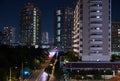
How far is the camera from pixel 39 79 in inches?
2496

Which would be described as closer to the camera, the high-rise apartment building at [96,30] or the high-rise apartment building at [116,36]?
the high-rise apartment building at [96,30]

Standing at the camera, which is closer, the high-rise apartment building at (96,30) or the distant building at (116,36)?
the high-rise apartment building at (96,30)

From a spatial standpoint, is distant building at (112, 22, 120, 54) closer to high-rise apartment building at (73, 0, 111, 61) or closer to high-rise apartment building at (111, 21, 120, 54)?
high-rise apartment building at (111, 21, 120, 54)

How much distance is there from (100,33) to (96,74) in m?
22.0

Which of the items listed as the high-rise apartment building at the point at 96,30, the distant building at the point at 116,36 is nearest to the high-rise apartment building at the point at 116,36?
the distant building at the point at 116,36

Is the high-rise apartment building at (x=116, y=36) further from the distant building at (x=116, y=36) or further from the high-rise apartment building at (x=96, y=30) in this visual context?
the high-rise apartment building at (x=96, y=30)

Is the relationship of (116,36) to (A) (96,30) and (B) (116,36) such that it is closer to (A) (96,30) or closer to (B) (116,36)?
(B) (116,36)

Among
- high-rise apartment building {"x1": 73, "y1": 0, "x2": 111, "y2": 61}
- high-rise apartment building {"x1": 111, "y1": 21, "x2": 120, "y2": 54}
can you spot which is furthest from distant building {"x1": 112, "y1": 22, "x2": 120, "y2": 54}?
high-rise apartment building {"x1": 73, "y1": 0, "x2": 111, "y2": 61}

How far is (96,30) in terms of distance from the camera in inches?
3519

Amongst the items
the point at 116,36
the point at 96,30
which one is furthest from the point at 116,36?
the point at 96,30

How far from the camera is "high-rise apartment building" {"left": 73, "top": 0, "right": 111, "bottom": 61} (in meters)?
89.0

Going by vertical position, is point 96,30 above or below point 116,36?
above

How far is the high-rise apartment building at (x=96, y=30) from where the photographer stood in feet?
292

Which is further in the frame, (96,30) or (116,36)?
(116,36)
